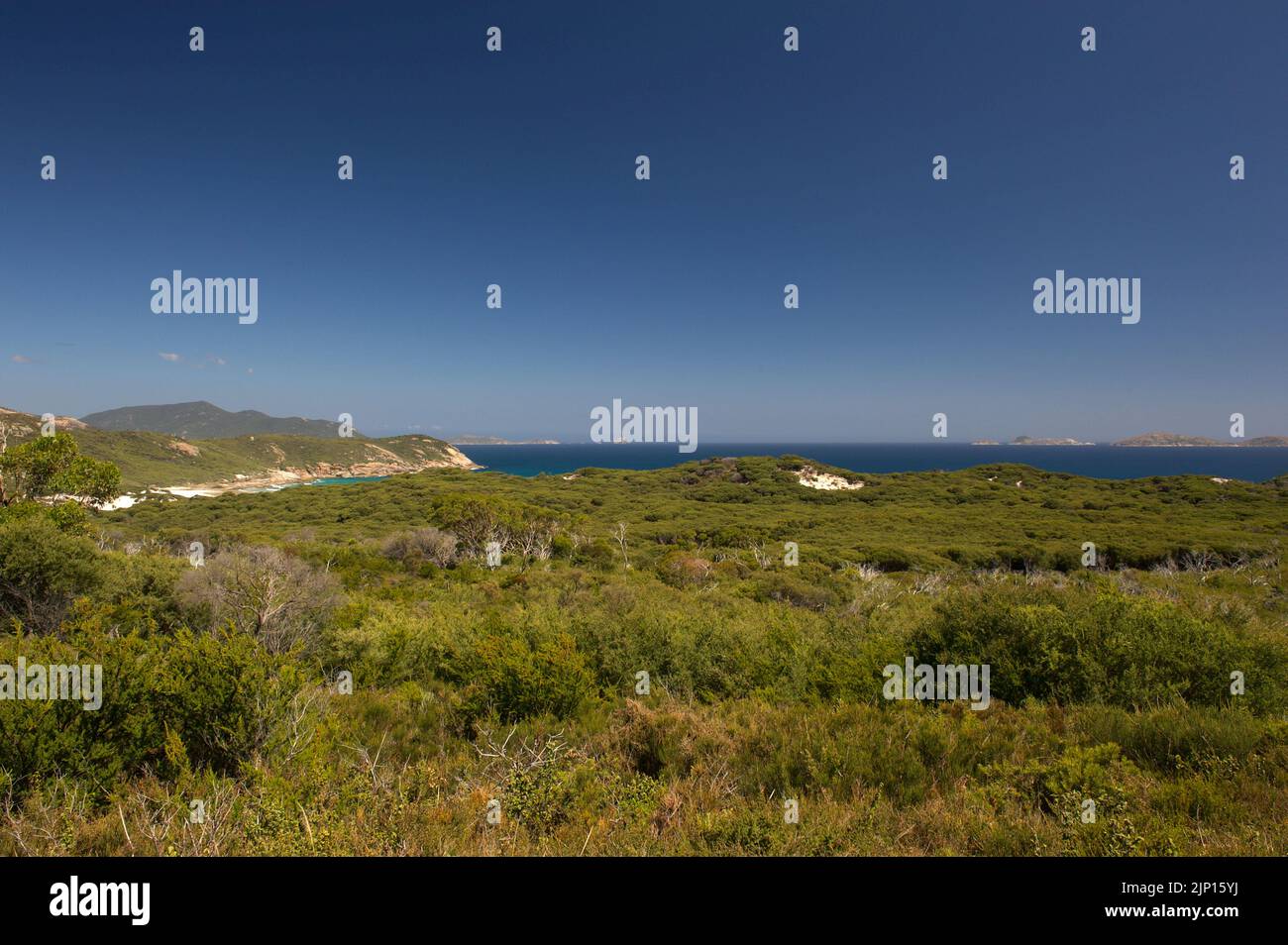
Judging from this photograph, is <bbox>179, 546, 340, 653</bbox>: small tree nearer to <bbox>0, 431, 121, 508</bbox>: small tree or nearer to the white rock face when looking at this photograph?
<bbox>0, 431, 121, 508</bbox>: small tree

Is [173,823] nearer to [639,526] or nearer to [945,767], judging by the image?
[945,767]

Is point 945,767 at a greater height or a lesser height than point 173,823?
lesser

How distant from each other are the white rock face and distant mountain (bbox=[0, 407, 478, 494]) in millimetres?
101132

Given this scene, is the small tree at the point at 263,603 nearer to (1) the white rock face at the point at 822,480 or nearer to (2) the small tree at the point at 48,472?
(2) the small tree at the point at 48,472

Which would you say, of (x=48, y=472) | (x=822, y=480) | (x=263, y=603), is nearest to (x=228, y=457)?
(x=48, y=472)

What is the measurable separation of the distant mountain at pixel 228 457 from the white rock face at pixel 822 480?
101 meters

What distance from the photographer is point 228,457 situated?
121m

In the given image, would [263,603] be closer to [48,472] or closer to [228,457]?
[48,472]

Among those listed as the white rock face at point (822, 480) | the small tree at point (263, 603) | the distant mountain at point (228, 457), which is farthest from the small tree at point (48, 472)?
the distant mountain at point (228, 457)

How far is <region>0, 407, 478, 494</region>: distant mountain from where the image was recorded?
93.0m

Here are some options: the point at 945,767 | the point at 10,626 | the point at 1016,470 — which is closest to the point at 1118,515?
the point at 1016,470

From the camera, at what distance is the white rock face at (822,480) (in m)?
69.7
